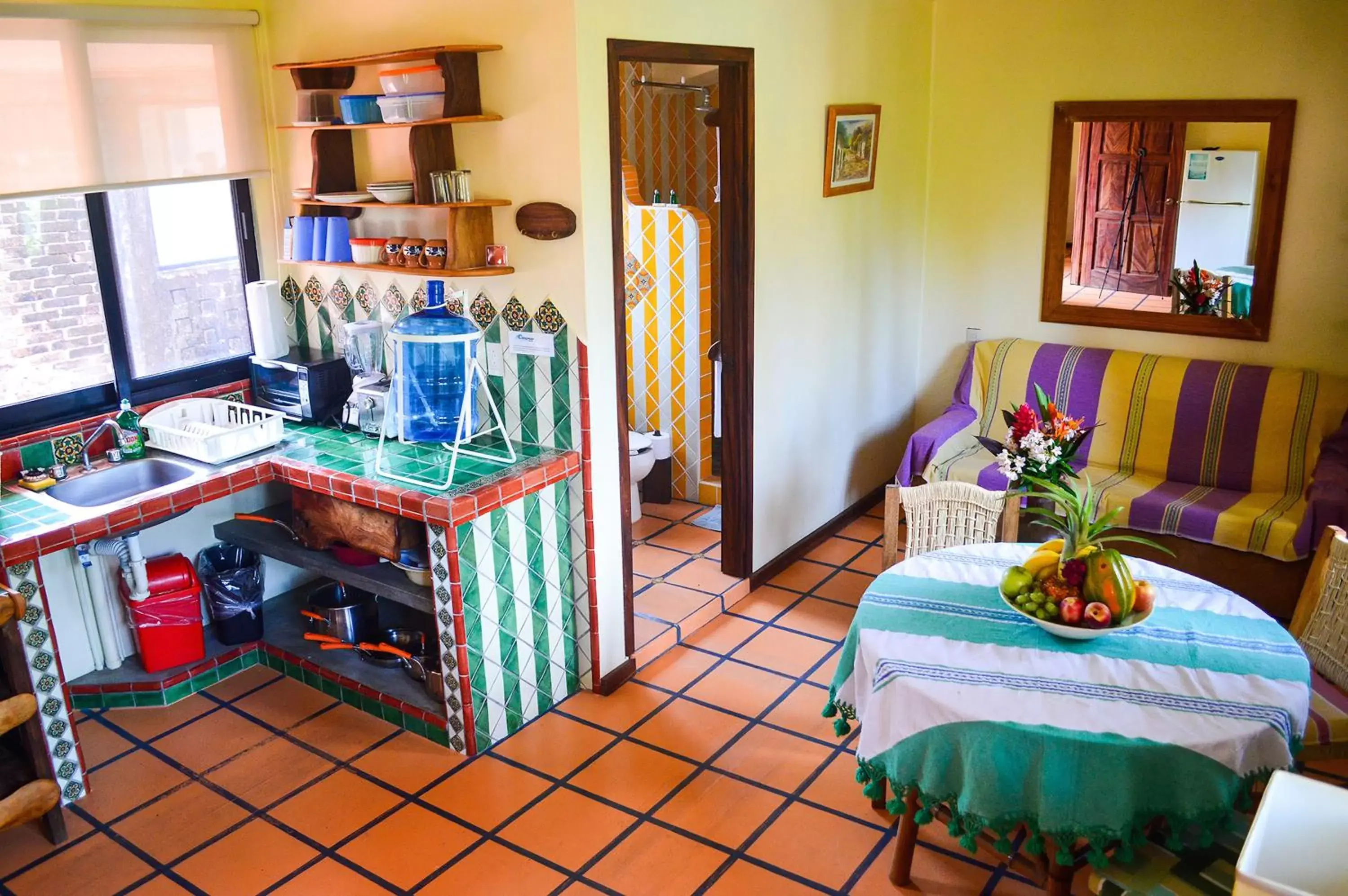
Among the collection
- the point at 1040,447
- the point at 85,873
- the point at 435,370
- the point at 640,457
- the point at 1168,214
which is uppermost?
the point at 1168,214

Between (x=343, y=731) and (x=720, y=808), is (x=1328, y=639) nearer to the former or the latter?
(x=720, y=808)

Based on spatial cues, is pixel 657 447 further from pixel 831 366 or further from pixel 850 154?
pixel 850 154

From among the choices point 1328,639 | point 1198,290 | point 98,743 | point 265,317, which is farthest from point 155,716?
point 1198,290

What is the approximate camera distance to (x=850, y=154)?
491 cm

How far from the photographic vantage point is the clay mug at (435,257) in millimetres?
3750

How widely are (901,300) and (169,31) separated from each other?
11.7 ft

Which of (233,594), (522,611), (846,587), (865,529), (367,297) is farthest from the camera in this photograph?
(865,529)

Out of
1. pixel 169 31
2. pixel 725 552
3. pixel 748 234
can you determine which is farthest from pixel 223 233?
pixel 725 552

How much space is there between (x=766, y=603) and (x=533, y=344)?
165cm

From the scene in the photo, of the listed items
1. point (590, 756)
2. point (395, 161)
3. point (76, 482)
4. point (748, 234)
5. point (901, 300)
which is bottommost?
point (590, 756)

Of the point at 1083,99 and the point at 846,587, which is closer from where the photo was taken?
the point at 846,587

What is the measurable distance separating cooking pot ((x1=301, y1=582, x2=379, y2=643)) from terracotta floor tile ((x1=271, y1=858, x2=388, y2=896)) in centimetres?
109

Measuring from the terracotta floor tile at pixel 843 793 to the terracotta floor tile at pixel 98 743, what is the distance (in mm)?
2333

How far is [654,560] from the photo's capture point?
499 centimetres
